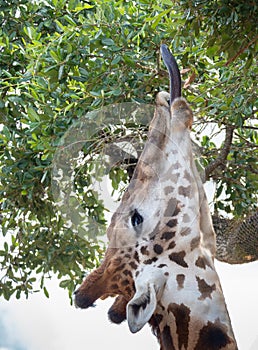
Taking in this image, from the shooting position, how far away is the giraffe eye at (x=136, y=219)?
1800 mm

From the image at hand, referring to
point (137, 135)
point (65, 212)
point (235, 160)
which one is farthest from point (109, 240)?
point (235, 160)

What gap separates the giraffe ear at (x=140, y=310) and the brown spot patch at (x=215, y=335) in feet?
0.43

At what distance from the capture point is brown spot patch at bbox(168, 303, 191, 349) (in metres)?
1.74

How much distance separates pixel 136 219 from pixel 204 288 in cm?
22

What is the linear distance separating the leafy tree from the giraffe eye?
0.58 m

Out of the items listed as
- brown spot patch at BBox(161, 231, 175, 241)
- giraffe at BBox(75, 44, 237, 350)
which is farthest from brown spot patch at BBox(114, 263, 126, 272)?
brown spot patch at BBox(161, 231, 175, 241)

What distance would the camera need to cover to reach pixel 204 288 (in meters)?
1.74

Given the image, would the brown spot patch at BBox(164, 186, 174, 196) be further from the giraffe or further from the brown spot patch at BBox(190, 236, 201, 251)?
the brown spot patch at BBox(190, 236, 201, 251)

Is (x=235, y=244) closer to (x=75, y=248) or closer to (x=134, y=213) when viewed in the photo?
(x=75, y=248)

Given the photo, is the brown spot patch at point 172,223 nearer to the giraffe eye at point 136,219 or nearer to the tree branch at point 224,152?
the giraffe eye at point 136,219

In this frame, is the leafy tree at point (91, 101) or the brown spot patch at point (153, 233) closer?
the brown spot patch at point (153, 233)

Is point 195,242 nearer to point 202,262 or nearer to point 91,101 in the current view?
point 202,262

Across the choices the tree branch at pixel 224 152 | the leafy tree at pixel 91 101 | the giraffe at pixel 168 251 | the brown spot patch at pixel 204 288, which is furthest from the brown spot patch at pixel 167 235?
the tree branch at pixel 224 152

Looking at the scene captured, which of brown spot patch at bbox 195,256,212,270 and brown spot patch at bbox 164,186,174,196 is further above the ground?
brown spot patch at bbox 164,186,174,196
